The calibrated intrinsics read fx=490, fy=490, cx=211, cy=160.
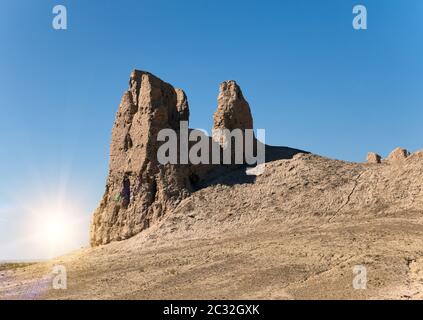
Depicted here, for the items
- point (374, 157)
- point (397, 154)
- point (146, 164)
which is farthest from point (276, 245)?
point (374, 157)

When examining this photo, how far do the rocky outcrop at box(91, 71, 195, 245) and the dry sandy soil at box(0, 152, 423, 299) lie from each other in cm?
141

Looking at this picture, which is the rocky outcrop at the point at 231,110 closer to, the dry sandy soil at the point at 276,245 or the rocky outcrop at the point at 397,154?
the dry sandy soil at the point at 276,245

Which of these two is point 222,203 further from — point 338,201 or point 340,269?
point 340,269

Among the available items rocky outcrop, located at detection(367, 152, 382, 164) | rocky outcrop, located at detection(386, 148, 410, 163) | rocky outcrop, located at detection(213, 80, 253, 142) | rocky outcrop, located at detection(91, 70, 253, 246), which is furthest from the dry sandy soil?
rocky outcrop, located at detection(367, 152, 382, 164)

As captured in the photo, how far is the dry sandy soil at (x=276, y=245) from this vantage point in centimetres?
1864

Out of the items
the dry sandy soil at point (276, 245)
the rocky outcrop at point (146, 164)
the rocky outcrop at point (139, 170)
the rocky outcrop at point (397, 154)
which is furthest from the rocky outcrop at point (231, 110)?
the rocky outcrop at point (397, 154)

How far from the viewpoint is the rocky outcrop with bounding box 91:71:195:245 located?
105ft

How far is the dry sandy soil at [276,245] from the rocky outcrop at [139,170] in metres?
1.41

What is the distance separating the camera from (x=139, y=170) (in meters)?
32.6

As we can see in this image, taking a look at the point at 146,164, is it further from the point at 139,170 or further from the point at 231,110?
the point at 231,110

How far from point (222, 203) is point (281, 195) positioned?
12.4 feet

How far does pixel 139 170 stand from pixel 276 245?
12.5m

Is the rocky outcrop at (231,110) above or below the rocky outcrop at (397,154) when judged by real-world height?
above
